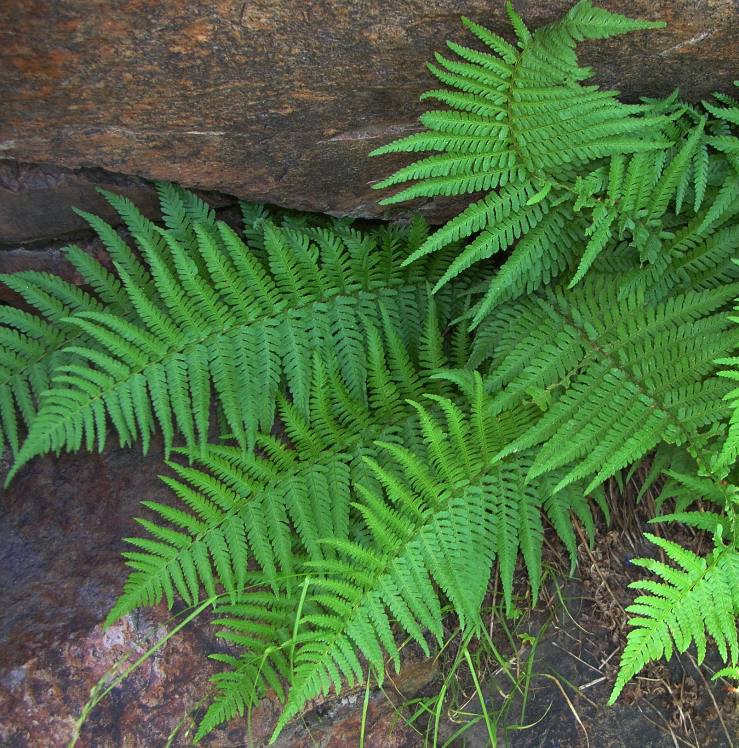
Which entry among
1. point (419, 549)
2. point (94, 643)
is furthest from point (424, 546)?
point (94, 643)

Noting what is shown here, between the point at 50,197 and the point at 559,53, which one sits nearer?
the point at 559,53

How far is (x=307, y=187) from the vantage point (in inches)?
124

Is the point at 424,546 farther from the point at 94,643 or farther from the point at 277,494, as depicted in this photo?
the point at 94,643

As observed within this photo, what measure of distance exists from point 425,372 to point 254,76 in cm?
134

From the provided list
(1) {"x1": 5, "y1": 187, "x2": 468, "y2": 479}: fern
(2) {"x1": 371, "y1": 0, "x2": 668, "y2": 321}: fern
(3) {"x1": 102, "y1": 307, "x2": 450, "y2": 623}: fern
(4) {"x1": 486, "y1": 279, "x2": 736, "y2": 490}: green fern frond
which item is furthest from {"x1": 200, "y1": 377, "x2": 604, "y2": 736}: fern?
(2) {"x1": 371, "y1": 0, "x2": 668, "y2": 321}: fern

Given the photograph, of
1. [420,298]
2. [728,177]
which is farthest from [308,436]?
[728,177]

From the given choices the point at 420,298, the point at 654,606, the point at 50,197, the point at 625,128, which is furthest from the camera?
the point at 420,298

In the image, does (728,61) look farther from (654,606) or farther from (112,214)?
(112,214)

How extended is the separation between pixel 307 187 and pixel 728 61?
175cm

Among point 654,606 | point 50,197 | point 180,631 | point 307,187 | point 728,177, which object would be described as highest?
point 728,177

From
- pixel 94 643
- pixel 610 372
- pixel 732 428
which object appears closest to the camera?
pixel 732 428

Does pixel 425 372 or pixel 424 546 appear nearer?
pixel 424 546

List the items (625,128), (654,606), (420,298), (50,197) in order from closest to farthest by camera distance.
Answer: (654,606) < (625,128) < (50,197) < (420,298)

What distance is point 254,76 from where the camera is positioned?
2662 mm
